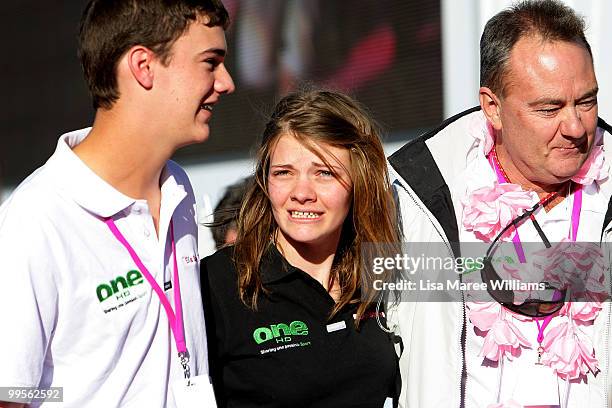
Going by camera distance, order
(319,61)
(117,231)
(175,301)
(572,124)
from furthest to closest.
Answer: (319,61) < (572,124) < (175,301) < (117,231)

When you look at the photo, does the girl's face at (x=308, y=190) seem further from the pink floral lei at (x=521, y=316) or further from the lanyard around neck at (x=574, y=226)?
the lanyard around neck at (x=574, y=226)

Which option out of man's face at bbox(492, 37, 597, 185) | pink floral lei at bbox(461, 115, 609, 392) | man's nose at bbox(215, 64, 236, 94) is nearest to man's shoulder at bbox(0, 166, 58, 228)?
man's nose at bbox(215, 64, 236, 94)

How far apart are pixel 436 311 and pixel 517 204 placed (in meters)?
0.40

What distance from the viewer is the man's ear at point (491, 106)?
2.73 meters

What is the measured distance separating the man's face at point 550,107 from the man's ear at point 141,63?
1076 millimetres

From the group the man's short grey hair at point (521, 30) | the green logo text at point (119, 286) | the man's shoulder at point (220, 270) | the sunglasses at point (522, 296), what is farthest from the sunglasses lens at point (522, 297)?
the green logo text at point (119, 286)

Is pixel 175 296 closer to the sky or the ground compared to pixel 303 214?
closer to the ground

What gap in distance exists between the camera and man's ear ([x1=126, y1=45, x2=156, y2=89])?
2199 mm

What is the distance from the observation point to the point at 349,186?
9.15ft

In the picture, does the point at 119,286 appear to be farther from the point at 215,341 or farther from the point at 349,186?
the point at 349,186

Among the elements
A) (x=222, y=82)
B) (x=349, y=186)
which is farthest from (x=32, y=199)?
(x=349, y=186)

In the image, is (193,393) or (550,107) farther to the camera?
(550,107)

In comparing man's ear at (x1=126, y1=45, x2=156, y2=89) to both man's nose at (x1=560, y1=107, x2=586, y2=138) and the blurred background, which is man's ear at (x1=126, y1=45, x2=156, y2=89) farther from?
the blurred background

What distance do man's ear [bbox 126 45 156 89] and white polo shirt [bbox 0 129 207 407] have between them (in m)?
0.24
